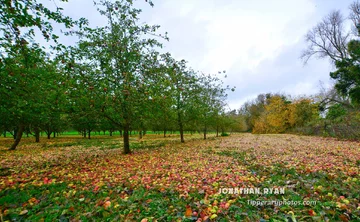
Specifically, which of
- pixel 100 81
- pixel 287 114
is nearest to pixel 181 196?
pixel 100 81

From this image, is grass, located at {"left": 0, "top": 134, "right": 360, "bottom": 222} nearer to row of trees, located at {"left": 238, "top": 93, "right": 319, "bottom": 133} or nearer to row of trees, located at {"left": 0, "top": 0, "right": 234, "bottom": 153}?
row of trees, located at {"left": 0, "top": 0, "right": 234, "bottom": 153}

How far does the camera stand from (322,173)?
14.6ft

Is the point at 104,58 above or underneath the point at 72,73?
above

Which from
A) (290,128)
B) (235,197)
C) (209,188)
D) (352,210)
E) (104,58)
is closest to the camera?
(352,210)

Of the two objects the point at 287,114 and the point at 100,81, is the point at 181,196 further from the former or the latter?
the point at 287,114

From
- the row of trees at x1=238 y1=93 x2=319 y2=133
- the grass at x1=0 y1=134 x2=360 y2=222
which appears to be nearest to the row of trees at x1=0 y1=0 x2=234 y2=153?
the grass at x1=0 y1=134 x2=360 y2=222

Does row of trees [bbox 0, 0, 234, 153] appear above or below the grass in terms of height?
above

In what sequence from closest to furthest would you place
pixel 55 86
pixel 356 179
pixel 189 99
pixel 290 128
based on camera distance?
1. pixel 356 179
2. pixel 55 86
3. pixel 189 99
4. pixel 290 128

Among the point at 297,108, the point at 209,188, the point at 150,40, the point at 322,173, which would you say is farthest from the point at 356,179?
the point at 297,108

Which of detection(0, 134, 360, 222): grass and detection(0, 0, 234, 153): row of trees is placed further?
detection(0, 0, 234, 153): row of trees

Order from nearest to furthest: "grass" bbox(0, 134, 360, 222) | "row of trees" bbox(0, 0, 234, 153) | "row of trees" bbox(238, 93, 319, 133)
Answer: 1. "grass" bbox(0, 134, 360, 222)
2. "row of trees" bbox(0, 0, 234, 153)
3. "row of trees" bbox(238, 93, 319, 133)

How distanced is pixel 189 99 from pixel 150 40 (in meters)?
6.88

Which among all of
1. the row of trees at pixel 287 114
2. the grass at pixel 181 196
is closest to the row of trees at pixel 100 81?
the grass at pixel 181 196

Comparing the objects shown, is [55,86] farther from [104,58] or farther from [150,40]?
[150,40]
